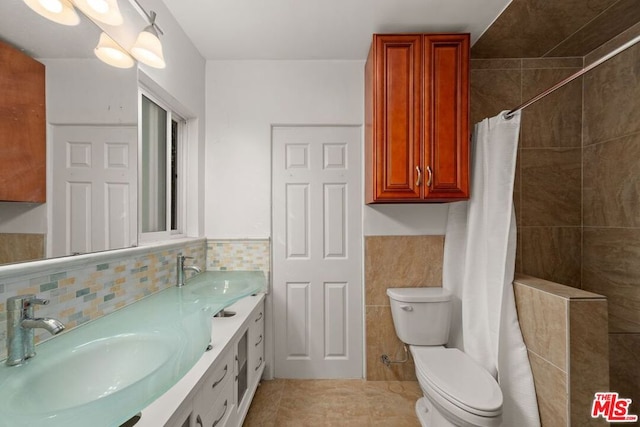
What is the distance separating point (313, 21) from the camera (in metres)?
1.67

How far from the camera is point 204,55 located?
79.6 inches

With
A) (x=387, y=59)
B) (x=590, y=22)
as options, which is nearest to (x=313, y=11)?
(x=387, y=59)

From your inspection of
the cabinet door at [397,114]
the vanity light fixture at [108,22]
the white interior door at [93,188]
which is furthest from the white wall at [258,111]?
the white interior door at [93,188]

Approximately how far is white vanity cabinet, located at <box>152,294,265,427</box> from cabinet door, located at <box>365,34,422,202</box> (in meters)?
1.13

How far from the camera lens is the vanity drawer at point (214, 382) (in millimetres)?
946

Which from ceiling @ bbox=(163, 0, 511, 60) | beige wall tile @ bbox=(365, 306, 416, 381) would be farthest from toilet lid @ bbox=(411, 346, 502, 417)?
ceiling @ bbox=(163, 0, 511, 60)

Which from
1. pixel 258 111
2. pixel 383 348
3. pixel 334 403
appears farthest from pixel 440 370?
pixel 258 111

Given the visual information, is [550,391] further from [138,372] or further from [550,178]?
[138,372]

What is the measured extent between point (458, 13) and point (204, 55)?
68.1 inches

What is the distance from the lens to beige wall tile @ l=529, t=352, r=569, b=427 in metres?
1.21

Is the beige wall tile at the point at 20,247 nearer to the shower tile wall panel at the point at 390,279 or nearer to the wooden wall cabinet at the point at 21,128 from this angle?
the wooden wall cabinet at the point at 21,128

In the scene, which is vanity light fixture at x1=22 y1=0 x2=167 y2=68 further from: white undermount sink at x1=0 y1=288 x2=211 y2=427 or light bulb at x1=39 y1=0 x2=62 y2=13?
white undermount sink at x1=0 y1=288 x2=211 y2=427

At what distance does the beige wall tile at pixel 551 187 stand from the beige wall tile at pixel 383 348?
48.3 inches

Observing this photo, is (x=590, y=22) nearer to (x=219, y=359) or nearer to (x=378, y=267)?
(x=378, y=267)
